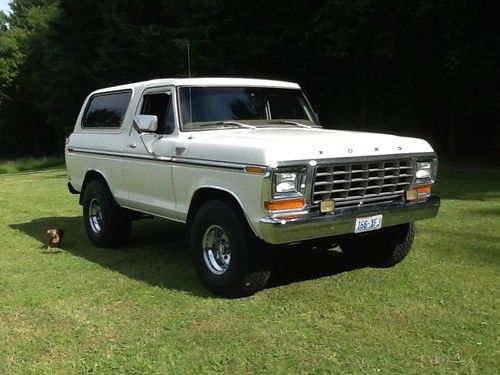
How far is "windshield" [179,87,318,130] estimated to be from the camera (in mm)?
6301

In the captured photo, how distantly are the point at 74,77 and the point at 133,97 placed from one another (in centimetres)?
3311

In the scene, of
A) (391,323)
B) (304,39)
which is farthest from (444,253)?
(304,39)

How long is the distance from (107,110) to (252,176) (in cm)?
339

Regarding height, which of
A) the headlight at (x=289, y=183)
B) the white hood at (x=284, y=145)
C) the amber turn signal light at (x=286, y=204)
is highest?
the white hood at (x=284, y=145)

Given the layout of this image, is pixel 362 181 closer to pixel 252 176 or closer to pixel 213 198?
pixel 252 176

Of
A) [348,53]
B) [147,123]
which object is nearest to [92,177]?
[147,123]

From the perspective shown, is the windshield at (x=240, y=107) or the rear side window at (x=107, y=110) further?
the rear side window at (x=107, y=110)

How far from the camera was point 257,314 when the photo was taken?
504cm

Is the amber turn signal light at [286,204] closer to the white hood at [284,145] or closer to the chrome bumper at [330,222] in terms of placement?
the chrome bumper at [330,222]

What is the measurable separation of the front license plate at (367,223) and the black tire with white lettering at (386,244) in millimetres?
658

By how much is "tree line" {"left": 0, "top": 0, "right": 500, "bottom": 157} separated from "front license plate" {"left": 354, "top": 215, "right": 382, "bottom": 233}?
39.7ft

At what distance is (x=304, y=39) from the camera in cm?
2188

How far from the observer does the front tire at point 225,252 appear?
17.3ft

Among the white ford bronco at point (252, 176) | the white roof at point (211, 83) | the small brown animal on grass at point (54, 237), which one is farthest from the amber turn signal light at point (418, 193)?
the small brown animal on grass at point (54, 237)
